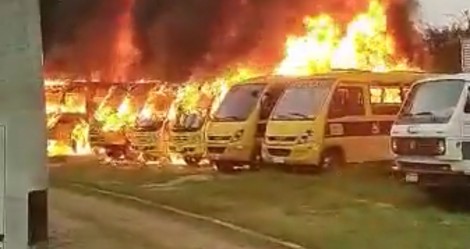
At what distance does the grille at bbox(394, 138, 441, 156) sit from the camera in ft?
44.8

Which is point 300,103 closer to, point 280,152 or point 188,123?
point 280,152

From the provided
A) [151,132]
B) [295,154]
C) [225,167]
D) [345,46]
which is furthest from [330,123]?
[345,46]

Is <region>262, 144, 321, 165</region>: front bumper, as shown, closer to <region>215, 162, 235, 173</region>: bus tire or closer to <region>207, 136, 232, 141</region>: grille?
<region>207, 136, 232, 141</region>: grille

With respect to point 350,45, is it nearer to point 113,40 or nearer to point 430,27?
point 430,27

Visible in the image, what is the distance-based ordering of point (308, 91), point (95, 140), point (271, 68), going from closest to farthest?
point (308, 91) → point (95, 140) → point (271, 68)

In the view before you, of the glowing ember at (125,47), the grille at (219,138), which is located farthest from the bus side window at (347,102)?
the glowing ember at (125,47)

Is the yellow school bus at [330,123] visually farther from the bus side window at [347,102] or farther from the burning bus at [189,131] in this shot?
the burning bus at [189,131]

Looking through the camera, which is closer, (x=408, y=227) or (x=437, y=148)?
(x=408, y=227)

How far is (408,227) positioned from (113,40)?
89.4 feet

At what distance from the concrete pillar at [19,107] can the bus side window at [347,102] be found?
12041 mm

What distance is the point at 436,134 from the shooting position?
1361 cm

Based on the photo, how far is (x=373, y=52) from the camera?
115 feet

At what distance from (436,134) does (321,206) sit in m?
1.94

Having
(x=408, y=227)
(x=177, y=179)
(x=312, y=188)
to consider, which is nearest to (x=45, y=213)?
(x=408, y=227)
